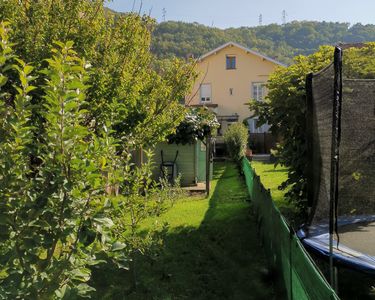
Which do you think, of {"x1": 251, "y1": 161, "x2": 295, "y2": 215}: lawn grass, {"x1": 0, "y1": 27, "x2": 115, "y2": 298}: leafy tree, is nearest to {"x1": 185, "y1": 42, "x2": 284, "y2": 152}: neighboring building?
{"x1": 251, "y1": 161, "x2": 295, "y2": 215}: lawn grass

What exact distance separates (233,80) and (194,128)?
24380 millimetres

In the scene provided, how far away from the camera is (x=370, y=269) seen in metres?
4.13

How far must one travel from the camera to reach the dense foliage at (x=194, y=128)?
13211mm

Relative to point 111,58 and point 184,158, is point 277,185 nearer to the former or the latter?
point 184,158

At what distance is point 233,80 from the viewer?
36.8m

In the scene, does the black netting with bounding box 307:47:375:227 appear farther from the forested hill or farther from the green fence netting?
the forested hill

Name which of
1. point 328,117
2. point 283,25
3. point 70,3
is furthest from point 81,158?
point 283,25

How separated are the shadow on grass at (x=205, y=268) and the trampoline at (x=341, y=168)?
1015 mm

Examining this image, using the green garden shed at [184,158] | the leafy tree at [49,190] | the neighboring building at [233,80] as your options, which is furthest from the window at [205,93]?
the leafy tree at [49,190]

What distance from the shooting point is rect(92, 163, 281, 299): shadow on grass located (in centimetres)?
524

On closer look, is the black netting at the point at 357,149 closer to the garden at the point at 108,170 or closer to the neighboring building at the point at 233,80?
the garden at the point at 108,170

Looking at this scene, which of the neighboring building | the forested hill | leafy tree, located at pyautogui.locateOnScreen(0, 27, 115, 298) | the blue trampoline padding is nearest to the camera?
leafy tree, located at pyautogui.locateOnScreen(0, 27, 115, 298)

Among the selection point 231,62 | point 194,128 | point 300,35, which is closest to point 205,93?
point 231,62

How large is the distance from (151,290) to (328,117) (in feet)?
9.75
